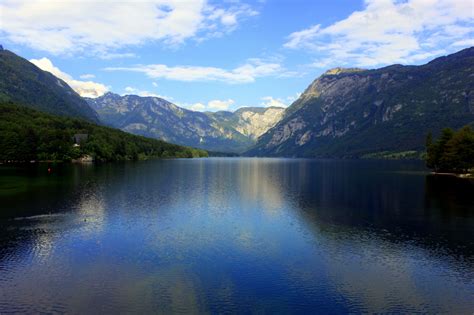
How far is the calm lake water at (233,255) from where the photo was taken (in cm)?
3569

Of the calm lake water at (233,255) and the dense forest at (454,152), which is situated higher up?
the dense forest at (454,152)

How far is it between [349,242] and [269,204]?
38.5 metres

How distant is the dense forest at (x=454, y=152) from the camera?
6609 inches

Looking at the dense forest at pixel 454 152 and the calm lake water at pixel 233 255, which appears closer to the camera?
the calm lake water at pixel 233 255

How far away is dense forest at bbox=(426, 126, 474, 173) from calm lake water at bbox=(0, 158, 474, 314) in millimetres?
86948

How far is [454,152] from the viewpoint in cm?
17200

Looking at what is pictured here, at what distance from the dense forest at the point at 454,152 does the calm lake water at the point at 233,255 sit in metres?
86.9

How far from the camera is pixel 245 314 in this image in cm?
3306

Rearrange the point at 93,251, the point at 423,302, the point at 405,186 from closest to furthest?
1. the point at 423,302
2. the point at 93,251
3. the point at 405,186

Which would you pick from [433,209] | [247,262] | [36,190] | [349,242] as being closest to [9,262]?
[247,262]

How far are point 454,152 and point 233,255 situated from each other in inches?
6193

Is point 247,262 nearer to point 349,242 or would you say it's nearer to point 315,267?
point 315,267

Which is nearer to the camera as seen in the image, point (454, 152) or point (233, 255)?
point (233, 255)

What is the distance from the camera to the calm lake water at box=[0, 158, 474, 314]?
35.7m
